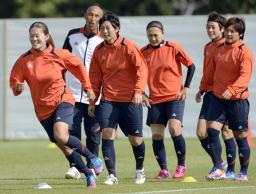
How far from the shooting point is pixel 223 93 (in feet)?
42.5

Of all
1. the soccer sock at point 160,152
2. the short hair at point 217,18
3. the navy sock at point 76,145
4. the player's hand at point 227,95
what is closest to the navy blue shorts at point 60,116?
the navy sock at point 76,145

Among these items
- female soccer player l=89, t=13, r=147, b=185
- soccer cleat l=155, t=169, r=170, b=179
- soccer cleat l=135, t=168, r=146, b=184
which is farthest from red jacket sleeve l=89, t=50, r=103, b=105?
soccer cleat l=155, t=169, r=170, b=179

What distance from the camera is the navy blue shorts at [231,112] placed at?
43.0 feet

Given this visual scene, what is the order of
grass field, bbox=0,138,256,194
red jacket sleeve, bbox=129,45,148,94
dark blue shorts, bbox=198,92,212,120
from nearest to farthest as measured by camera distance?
1. grass field, bbox=0,138,256,194
2. red jacket sleeve, bbox=129,45,148,94
3. dark blue shorts, bbox=198,92,212,120

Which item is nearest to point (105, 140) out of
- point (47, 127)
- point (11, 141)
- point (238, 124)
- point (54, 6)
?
point (47, 127)

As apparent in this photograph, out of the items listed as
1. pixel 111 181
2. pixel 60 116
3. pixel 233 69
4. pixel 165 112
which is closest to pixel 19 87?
pixel 60 116

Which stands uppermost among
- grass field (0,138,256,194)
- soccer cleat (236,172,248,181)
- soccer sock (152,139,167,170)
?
soccer sock (152,139,167,170)

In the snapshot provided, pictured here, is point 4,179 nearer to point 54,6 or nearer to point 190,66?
point 190,66

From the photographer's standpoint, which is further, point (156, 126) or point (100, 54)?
point (156, 126)

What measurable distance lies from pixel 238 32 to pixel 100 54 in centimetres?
177

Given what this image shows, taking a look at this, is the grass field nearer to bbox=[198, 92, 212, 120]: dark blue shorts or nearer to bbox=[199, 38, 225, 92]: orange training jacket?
bbox=[198, 92, 212, 120]: dark blue shorts

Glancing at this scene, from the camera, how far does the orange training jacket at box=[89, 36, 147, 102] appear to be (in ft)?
42.3

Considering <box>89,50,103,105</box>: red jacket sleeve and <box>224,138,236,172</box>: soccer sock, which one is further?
<box>224,138,236,172</box>: soccer sock

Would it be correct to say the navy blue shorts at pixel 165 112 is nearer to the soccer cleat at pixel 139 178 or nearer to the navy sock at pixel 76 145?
the soccer cleat at pixel 139 178
